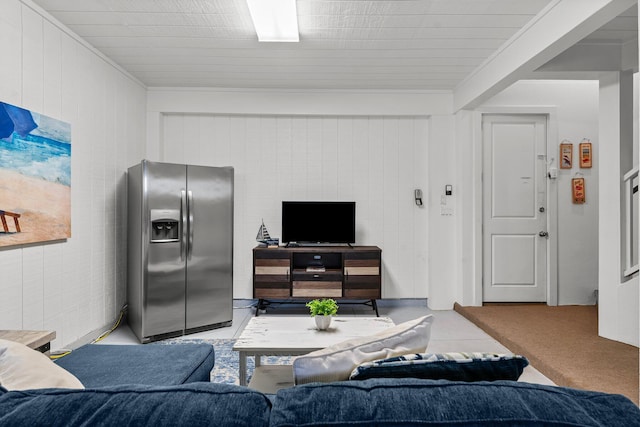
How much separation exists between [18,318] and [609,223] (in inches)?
178

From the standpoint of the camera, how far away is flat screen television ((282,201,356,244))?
4.74 metres

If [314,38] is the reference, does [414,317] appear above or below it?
below

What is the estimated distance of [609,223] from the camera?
11.4 ft

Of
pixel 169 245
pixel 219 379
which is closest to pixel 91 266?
pixel 169 245

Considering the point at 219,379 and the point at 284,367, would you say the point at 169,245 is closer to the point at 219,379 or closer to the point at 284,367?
the point at 219,379

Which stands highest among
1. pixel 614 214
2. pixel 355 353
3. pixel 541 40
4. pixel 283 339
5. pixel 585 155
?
pixel 541 40

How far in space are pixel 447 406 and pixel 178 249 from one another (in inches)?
133

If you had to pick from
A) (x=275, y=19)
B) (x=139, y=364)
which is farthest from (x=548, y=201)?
(x=139, y=364)

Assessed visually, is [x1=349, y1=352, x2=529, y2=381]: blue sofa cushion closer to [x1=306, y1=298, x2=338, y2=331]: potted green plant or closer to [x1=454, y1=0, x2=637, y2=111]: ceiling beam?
[x1=306, y1=298, x2=338, y2=331]: potted green plant

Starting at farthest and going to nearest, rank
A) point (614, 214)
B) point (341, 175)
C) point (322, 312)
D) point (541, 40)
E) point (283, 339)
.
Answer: point (341, 175)
point (614, 214)
point (541, 40)
point (322, 312)
point (283, 339)

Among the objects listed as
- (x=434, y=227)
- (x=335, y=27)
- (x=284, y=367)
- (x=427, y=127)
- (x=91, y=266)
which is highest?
(x=335, y=27)

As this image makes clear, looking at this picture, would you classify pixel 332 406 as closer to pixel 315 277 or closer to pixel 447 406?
pixel 447 406

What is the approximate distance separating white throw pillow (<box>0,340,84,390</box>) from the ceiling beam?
119 inches

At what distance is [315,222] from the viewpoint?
475cm
